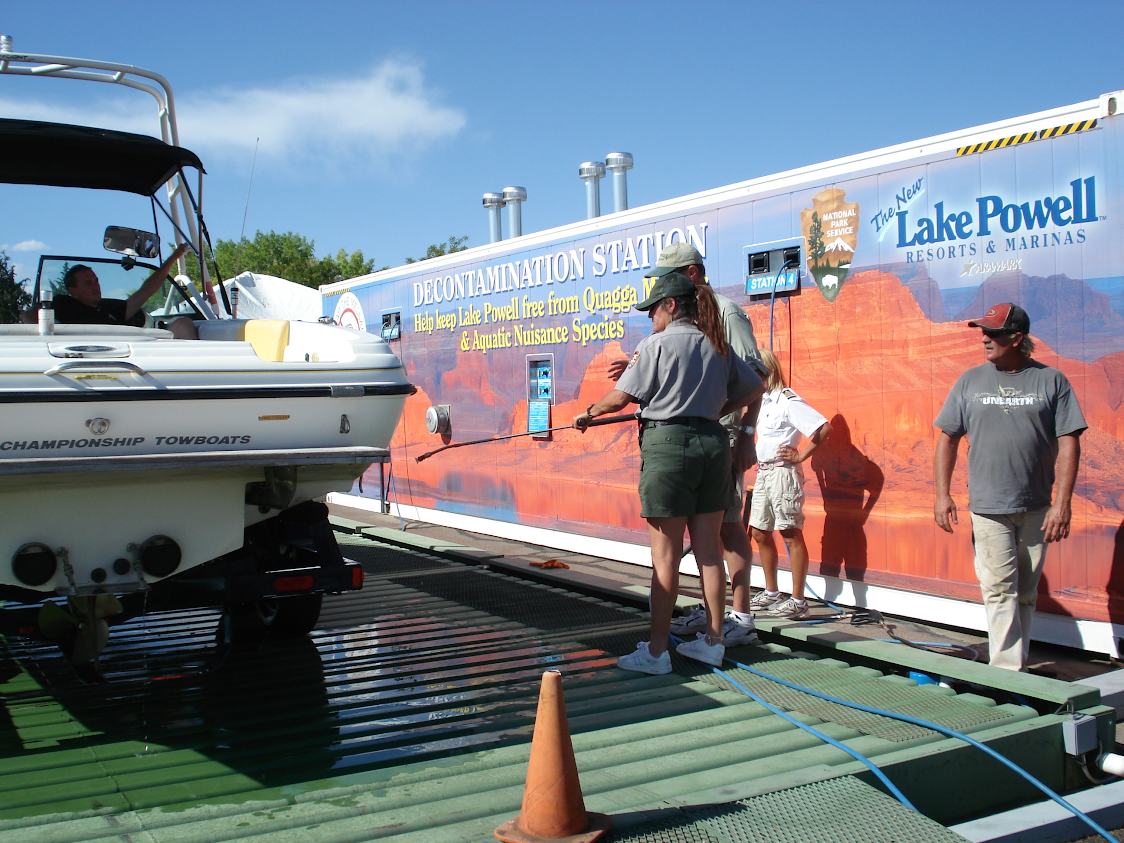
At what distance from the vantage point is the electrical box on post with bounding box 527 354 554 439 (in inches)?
398

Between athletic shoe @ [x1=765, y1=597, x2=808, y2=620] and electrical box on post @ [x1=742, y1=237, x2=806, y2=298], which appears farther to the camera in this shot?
electrical box on post @ [x1=742, y1=237, x2=806, y2=298]

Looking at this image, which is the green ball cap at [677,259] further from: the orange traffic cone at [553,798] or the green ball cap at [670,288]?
the orange traffic cone at [553,798]

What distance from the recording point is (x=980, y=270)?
20.7ft

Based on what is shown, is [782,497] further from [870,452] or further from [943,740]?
[943,740]

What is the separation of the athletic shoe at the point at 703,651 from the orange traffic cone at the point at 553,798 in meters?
1.77

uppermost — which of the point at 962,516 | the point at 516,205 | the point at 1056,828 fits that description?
the point at 516,205

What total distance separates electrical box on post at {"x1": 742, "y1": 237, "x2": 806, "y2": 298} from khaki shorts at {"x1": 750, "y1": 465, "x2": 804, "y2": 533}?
5.06 ft

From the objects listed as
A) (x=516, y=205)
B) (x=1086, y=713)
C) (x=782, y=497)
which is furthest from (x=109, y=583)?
(x=516, y=205)

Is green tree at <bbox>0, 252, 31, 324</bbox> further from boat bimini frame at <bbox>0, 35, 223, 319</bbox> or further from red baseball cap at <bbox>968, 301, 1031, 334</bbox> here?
red baseball cap at <bbox>968, 301, 1031, 334</bbox>

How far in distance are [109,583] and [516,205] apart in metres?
13.2

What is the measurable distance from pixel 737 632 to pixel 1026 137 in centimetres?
365

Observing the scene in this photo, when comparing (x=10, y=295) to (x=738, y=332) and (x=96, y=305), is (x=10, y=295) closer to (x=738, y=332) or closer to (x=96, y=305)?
(x=96, y=305)

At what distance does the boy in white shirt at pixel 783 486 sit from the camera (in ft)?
22.4

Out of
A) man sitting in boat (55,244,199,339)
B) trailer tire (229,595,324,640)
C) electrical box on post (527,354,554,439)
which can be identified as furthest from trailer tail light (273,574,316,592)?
electrical box on post (527,354,554,439)
